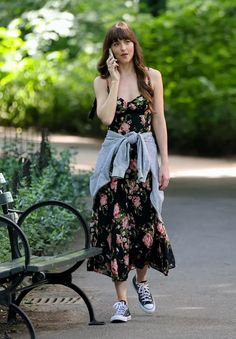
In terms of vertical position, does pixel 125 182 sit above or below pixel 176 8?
below

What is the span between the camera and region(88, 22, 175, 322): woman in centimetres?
712

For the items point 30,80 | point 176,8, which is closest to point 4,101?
point 30,80

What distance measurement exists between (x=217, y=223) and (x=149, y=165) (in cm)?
396

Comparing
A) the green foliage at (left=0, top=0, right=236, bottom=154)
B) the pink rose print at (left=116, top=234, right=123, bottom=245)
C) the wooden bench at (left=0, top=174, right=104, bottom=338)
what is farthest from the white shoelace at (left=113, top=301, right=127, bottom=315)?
the green foliage at (left=0, top=0, right=236, bottom=154)

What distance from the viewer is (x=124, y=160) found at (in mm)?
7094

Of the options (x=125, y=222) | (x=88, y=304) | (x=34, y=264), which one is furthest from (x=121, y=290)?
(x=34, y=264)

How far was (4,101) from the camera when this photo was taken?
870 inches

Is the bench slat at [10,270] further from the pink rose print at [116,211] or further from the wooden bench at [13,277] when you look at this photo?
the pink rose print at [116,211]

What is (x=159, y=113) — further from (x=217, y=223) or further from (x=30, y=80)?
(x=30, y=80)

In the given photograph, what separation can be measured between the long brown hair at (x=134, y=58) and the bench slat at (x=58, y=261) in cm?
103

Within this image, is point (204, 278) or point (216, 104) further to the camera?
point (216, 104)

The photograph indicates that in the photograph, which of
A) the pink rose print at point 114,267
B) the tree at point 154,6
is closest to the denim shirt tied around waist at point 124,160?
the pink rose print at point 114,267

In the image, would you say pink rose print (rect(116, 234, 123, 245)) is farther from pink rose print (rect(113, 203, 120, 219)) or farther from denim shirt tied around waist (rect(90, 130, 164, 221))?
denim shirt tied around waist (rect(90, 130, 164, 221))

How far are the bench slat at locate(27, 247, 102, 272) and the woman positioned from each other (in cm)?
25
